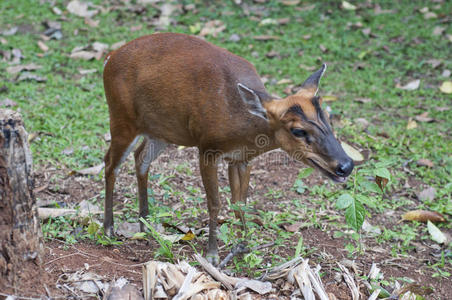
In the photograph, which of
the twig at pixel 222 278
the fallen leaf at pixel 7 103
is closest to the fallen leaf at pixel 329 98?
the fallen leaf at pixel 7 103

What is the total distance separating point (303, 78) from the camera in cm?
796

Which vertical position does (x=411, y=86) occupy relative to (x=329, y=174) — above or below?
below

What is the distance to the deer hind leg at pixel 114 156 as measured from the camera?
A: 4430 mm

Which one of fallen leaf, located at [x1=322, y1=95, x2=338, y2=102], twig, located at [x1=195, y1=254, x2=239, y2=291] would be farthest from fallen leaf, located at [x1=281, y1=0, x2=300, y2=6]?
twig, located at [x1=195, y1=254, x2=239, y2=291]

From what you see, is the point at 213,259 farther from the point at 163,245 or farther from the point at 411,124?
the point at 411,124

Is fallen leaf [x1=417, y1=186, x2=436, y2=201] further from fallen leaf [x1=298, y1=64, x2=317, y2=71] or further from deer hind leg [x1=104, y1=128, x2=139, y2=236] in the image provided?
fallen leaf [x1=298, y1=64, x2=317, y2=71]

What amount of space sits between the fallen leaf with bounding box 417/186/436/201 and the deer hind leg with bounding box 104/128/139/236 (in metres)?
2.95

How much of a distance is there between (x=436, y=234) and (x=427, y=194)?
72 centimetres

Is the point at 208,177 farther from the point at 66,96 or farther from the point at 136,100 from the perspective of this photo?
the point at 66,96

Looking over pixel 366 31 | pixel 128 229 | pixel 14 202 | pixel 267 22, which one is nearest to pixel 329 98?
pixel 366 31

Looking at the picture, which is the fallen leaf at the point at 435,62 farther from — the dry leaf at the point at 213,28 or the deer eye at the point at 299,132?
the deer eye at the point at 299,132

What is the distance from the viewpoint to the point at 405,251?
15.3 ft

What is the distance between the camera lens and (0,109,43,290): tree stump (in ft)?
9.27

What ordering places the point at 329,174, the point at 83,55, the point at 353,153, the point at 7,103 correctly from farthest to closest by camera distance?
1. the point at 83,55
2. the point at 7,103
3. the point at 353,153
4. the point at 329,174
